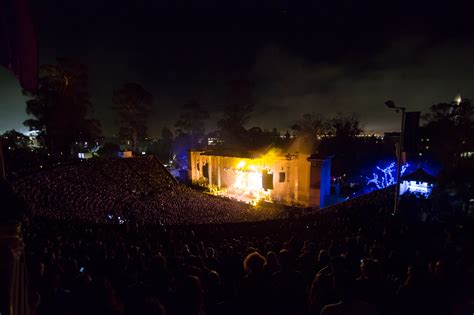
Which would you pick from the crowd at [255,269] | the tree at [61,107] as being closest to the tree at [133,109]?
the tree at [61,107]

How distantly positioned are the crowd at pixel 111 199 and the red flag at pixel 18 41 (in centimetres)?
1010

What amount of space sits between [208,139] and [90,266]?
51763mm

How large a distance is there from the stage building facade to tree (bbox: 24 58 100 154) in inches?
601

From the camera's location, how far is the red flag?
2902mm


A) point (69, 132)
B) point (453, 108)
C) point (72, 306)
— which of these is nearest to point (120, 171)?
point (69, 132)

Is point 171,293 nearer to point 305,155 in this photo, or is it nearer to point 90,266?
point 90,266

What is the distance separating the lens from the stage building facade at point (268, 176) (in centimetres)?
2419

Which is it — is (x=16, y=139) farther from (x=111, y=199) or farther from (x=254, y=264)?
(x=254, y=264)

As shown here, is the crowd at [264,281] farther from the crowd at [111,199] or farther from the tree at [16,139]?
the tree at [16,139]

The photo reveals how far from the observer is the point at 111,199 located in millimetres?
17391

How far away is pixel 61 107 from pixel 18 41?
99.0ft

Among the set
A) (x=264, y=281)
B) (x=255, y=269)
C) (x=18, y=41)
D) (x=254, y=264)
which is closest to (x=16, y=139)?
(x=18, y=41)

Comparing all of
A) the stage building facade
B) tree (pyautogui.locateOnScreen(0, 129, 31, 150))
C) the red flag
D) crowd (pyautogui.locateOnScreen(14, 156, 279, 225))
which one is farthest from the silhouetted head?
tree (pyautogui.locateOnScreen(0, 129, 31, 150))

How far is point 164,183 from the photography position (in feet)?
83.4
